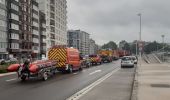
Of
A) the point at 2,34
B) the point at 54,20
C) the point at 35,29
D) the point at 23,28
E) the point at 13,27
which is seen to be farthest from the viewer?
the point at 54,20

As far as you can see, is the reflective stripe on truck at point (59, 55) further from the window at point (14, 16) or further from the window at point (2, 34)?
the window at point (14, 16)

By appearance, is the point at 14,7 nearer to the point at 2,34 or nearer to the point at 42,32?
the point at 2,34

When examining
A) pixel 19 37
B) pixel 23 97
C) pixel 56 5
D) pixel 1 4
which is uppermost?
pixel 56 5

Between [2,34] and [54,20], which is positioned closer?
[2,34]

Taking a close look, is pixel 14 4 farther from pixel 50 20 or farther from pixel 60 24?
pixel 60 24

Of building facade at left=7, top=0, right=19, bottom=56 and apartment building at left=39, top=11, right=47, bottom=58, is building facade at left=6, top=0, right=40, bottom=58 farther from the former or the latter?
apartment building at left=39, top=11, right=47, bottom=58

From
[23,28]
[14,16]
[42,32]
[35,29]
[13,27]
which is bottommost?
[13,27]

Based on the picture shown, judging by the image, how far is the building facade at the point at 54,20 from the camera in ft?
436

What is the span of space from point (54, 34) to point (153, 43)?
60.6m

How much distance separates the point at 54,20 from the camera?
463 feet

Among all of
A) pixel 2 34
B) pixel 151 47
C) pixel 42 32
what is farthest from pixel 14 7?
pixel 151 47

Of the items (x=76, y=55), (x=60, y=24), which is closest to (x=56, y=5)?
(x=60, y=24)

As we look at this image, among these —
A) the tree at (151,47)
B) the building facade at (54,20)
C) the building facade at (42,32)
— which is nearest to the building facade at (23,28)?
the building facade at (42,32)

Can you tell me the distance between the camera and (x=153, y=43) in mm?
177875
